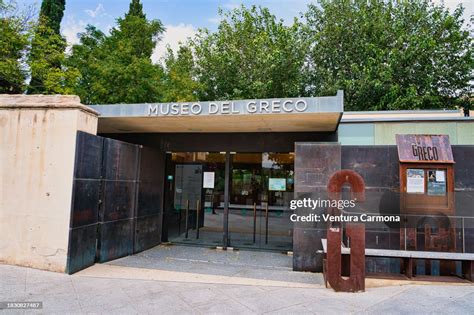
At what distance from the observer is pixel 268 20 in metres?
22.4

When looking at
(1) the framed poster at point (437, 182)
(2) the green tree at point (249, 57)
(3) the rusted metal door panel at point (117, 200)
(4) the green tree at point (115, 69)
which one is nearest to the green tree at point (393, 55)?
(2) the green tree at point (249, 57)

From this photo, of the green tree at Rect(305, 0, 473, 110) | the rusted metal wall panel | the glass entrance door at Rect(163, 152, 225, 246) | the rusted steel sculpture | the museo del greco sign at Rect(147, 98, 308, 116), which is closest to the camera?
the rusted steel sculpture

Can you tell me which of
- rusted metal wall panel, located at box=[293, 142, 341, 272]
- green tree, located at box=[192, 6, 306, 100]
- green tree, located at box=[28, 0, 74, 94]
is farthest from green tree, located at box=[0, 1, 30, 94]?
rusted metal wall panel, located at box=[293, 142, 341, 272]

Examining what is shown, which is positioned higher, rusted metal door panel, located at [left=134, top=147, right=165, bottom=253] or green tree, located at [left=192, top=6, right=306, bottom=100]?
green tree, located at [left=192, top=6, right=306, bottom=100]

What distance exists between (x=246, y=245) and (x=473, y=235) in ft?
16.1

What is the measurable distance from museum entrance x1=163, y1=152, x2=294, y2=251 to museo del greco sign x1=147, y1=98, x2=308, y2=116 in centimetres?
238

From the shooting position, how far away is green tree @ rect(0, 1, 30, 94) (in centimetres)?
1331

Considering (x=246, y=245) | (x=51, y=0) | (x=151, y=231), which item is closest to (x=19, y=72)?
(x=51, y=0)

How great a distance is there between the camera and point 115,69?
1802cm

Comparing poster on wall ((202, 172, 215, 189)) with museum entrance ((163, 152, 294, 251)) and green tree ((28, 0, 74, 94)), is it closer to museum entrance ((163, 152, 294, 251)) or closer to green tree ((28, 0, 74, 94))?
museum entrance ((163, 152, 294, 251))

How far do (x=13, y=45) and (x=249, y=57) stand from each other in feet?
39.3

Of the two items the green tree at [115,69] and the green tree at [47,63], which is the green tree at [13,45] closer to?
the green tree at [47,63]

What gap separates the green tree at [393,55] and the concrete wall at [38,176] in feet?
47.7

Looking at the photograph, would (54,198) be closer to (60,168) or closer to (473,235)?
(60,168)
